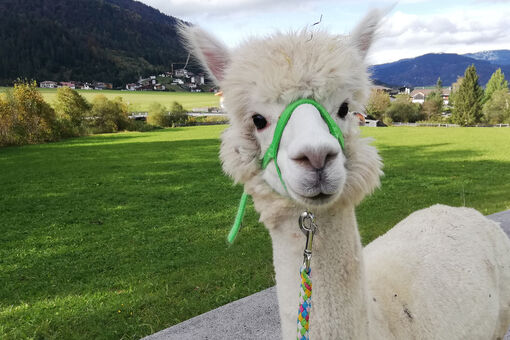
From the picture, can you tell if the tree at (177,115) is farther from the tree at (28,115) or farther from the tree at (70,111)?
the tree at (28,115)

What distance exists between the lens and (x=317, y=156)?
1189 mm

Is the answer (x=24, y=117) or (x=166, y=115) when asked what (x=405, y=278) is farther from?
(x=166, y=115)

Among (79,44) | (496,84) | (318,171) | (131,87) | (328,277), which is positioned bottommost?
(328,277)

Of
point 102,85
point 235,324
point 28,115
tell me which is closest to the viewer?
point 235,324

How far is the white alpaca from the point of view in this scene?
51.4 inches

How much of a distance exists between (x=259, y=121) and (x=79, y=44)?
80817 mm

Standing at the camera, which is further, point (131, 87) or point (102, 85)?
point (131, 87)

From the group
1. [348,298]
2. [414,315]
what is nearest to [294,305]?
[348,298]

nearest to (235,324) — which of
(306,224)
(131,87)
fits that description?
(306,224)

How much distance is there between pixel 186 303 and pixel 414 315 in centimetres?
300

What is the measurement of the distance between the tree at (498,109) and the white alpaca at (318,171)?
62.1 meters

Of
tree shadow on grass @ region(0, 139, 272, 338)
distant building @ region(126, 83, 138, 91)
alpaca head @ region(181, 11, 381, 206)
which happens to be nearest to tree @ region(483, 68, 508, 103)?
distant building @ region(126, 83, 138, 91)

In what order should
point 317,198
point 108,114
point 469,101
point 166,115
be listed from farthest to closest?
point 469,101
point 166,115
point 108,114
point 317,198

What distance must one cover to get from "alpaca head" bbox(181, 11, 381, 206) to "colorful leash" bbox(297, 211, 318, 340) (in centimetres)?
11
